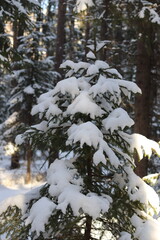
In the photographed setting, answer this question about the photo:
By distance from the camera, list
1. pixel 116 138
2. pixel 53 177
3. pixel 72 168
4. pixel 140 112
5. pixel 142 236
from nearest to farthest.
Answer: pixel 142 236
pixel 53 177
pixel 72 168
pixel 116 138
pixel 140 112

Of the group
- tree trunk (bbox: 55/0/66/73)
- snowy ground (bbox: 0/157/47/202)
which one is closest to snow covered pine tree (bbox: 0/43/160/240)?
snowy ground (bbox: 0/157/47/202)

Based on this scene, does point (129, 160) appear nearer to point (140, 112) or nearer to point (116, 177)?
point (116, 177)

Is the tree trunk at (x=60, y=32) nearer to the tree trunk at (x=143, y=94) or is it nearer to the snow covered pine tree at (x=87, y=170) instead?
the tree trunk at (x=143, y=94)

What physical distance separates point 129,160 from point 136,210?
66 centimetres

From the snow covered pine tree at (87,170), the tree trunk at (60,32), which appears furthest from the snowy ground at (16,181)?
the snow covered pine tree at (87,170)

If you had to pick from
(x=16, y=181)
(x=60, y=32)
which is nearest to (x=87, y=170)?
(x=16, y=181)

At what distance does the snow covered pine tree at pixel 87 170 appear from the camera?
3.13m

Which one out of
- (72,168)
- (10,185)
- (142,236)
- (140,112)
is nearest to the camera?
(142,236)

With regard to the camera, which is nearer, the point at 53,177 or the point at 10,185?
the point at 53,177

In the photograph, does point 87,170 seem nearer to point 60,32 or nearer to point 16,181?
point 16,181

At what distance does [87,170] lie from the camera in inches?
150

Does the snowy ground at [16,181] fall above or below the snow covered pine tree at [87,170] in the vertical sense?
below

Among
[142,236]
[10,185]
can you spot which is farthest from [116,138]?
[10,185]

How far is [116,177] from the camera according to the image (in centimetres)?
382
